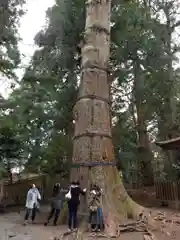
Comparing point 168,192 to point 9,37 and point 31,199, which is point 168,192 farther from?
point 9,37

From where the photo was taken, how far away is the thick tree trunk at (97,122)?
24.9 feet

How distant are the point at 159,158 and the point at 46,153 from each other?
13.8m

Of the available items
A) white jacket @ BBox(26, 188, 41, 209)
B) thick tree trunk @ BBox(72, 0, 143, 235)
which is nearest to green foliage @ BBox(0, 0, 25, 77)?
thick tree trunk @ BBox(72, 0, 143, 235)

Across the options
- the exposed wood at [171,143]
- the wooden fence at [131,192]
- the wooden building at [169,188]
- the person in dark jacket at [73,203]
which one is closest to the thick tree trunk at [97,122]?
the person in dark jacket at [73,203]

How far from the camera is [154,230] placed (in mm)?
7105

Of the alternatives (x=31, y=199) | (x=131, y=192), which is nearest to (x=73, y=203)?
(x=31, y=199)

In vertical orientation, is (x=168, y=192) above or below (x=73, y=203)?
above

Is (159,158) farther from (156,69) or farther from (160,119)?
(156,69)

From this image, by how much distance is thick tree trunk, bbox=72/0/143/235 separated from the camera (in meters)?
7.60

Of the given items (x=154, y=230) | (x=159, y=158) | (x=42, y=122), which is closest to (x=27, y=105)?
(x=42, y=122)

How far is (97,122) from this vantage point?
827 centimetres

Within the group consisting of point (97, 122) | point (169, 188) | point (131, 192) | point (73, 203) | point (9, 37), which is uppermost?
point (9, 37)

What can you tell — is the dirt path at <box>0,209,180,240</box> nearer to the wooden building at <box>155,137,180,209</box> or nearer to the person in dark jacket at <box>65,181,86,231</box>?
the person in dark jacket at <box>65,181,86,231</box>

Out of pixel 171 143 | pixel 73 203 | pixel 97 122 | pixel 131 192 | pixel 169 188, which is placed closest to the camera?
pixel 73 203
